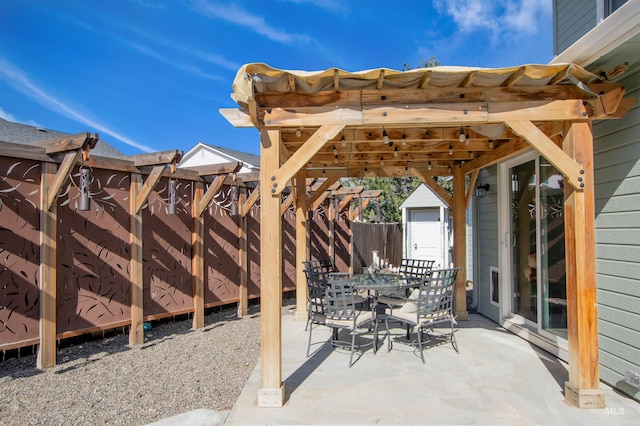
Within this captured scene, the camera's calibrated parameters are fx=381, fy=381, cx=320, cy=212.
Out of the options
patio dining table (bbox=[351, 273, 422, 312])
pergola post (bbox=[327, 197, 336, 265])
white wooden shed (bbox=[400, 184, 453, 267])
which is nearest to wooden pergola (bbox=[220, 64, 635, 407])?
patio dining table (bbox=[351, 273, 422, 312])

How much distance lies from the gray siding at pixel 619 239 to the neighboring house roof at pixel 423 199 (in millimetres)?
9587

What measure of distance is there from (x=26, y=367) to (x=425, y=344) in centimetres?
416

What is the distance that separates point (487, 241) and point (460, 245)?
1.79 feet

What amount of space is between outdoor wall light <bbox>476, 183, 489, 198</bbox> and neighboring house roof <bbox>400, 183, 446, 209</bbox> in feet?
22.9

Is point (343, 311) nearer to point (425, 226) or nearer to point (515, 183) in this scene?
point (515, 183)

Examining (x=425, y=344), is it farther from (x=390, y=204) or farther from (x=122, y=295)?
(x=390, y=204)

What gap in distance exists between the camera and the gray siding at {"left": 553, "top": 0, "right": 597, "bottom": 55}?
467cm

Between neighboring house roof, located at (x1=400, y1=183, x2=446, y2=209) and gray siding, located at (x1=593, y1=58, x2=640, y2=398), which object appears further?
neighboring house roof, located at (x1=400, y1=183, x2=446, y2=209)

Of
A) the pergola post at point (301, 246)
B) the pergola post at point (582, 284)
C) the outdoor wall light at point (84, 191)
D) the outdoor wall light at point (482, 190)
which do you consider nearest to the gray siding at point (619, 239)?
the pergola post at point (582, 284)

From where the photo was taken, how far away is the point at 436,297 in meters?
3.96

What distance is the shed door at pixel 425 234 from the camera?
44.1 feet

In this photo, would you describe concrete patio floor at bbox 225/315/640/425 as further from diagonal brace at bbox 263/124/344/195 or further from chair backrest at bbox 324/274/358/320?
diagonal brace at bbox 263/124/344/195

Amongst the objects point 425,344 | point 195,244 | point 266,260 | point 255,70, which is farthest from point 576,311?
point 195,244

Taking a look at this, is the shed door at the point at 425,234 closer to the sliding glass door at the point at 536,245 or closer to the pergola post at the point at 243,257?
the sliding glass door at the point at 536,245
